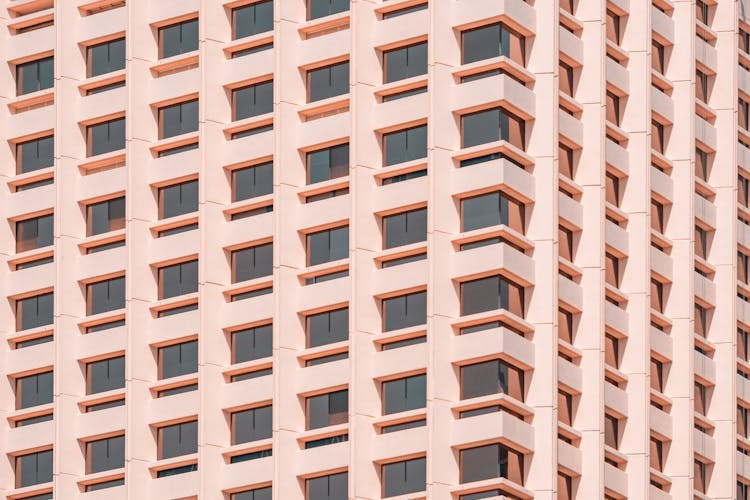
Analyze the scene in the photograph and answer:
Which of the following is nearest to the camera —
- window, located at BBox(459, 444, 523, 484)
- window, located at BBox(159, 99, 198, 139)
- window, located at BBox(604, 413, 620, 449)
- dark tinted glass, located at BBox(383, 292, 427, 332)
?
window, located at BBox(459, 444, 523, 484)

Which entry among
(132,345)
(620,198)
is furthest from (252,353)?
(620,198)

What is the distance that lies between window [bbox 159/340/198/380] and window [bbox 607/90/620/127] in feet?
62.8

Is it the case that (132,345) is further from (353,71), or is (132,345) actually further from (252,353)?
(353,71)

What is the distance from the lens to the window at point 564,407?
141250 millimetres

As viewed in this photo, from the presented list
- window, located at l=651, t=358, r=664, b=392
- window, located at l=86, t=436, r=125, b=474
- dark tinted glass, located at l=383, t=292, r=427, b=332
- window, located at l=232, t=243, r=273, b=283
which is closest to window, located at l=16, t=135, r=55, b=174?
window, located at l=232, t=243, r=273, b=283

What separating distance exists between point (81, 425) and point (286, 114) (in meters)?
15.2

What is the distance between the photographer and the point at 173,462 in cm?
14425

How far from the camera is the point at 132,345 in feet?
481

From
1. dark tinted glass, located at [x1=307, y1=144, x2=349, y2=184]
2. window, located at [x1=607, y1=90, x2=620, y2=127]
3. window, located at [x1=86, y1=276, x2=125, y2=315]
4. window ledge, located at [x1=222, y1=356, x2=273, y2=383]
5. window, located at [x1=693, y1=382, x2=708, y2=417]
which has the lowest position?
window ledge, located at [x1=222, y1=356, x2=273, y2=383]

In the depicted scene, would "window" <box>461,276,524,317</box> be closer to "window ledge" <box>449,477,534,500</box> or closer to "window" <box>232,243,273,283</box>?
"window ledge" <box>449,477,534,500</box>

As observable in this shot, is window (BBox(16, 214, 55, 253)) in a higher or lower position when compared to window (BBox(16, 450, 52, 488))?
higher

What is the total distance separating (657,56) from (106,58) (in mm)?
23026

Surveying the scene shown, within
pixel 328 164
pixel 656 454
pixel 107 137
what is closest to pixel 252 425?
pixel 328 164

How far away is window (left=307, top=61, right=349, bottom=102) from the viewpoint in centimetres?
14550
